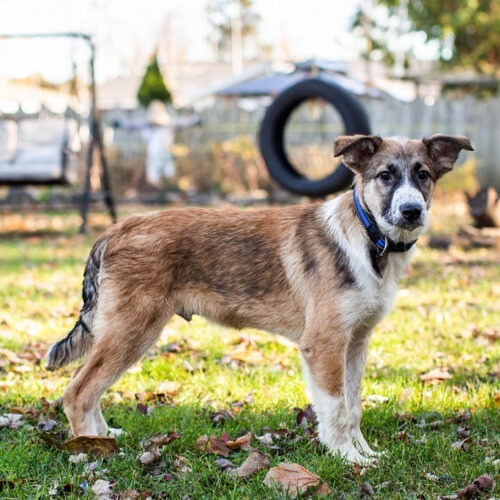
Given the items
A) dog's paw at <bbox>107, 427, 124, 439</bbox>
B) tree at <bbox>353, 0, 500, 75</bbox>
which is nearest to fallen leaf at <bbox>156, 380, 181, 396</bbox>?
dog's paw at <bbox>107, 427, 124, 439</bbox>

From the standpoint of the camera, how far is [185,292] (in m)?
4.16

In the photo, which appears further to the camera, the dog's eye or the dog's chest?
the dog's eye

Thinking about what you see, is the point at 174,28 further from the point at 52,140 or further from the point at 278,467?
the point at 278,467

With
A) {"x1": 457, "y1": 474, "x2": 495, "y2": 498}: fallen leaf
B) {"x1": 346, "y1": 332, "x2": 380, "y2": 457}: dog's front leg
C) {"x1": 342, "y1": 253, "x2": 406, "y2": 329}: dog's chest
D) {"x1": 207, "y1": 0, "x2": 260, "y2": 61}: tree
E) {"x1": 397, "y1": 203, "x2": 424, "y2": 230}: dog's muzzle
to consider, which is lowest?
{"x1": 457, "y1": 474, "x2": 495, "y2": 498}: fallen leaf

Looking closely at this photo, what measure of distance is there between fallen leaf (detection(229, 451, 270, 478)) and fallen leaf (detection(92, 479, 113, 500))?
586mm

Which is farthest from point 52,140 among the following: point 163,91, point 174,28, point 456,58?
point 174,28

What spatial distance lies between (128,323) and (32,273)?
5.31m

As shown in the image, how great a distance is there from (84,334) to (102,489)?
102 cm

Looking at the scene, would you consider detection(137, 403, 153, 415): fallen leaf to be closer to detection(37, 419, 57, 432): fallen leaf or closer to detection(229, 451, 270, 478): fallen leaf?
detection(37, 419, 57, 432): fallen leaf

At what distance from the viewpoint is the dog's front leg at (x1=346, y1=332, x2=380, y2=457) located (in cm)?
409

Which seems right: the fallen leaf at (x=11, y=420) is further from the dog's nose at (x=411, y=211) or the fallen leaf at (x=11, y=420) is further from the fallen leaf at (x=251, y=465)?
the dog's nose at (x=411, y=211)

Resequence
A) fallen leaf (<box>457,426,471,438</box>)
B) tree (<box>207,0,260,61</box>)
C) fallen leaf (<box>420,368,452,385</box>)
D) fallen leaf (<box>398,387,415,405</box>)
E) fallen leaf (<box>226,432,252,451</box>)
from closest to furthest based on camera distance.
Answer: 1. fallen leaf (<box>226,432,252,451</box>)
2. fallen leaf (<box>457,426,471,438</box>)
3. fallen leaf (<box>398,387,415,405</box>)
4. fallen leaf (<box>420,368,452,385</box>)
5. tree (<box>207,0,260,61</box>)

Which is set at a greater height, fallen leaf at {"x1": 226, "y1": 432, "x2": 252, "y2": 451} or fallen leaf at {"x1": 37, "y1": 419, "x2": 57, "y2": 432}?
fallen leaf at {"x1": 226, "y1": 432, "x2": 252, "y2": 451}

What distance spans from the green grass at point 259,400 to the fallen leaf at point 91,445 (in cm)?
5
